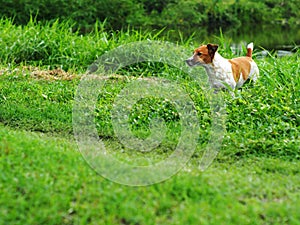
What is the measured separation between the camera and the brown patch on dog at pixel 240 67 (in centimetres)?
571

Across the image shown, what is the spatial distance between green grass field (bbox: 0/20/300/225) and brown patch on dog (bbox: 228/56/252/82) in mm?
179

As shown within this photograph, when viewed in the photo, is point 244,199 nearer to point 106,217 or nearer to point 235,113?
point 106,217

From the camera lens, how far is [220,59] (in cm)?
555

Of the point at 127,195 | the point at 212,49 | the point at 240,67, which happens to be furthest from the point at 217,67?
the point at 127,195

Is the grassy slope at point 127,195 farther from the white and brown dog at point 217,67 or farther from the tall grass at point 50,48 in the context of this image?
the tall grass at point 50,48

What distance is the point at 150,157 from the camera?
4.14 metres

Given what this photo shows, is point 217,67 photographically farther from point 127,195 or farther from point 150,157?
point 127,195

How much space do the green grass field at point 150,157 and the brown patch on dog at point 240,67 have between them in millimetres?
179

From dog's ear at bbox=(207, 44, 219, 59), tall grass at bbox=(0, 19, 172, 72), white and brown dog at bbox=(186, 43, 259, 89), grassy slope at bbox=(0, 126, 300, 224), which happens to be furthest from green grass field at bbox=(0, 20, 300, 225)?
tall grass at bbox=(0, 19, 172, 72)

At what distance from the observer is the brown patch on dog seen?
18.7 feet

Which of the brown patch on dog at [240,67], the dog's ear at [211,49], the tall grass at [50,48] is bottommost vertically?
the tall grass at [50,48]

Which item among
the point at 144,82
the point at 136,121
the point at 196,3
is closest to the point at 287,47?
the point at 196,3

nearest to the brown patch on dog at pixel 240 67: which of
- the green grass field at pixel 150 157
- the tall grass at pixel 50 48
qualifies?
the green grass field at pixel 150 157

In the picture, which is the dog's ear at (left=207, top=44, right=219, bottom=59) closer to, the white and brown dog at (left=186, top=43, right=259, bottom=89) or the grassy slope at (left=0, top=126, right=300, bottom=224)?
the white and brown dog at (left=186, top=43, right=259, bottom=89)
